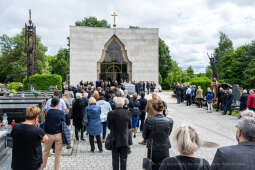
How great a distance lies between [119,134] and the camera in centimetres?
537

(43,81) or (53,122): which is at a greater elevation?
(43,81)

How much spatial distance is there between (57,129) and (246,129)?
13.7ft

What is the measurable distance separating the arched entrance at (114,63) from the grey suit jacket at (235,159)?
111 ft

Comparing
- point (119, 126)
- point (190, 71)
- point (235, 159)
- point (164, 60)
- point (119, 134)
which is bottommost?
point (119, 134)

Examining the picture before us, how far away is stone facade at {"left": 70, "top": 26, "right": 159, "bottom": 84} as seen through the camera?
3491 cm

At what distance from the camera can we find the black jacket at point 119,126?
5328 millimetres

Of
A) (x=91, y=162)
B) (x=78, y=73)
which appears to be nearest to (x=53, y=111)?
(x=91, y=162)

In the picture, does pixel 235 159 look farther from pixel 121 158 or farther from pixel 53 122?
pixel 53 122

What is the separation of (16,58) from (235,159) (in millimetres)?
61579

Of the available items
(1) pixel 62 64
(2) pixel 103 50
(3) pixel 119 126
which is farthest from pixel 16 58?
(3) pixel 119 126

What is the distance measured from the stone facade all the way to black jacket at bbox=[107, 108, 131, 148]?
29989 mm

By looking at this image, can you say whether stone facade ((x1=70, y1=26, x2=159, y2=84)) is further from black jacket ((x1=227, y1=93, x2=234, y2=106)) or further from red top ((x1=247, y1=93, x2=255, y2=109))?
red top ((x1=247, y1=93, x2=255, y2=109))

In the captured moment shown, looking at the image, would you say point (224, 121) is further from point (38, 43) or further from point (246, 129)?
point (38, 43)

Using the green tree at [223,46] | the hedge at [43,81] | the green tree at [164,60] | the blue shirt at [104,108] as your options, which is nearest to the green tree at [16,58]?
the green tree at [164,60]
